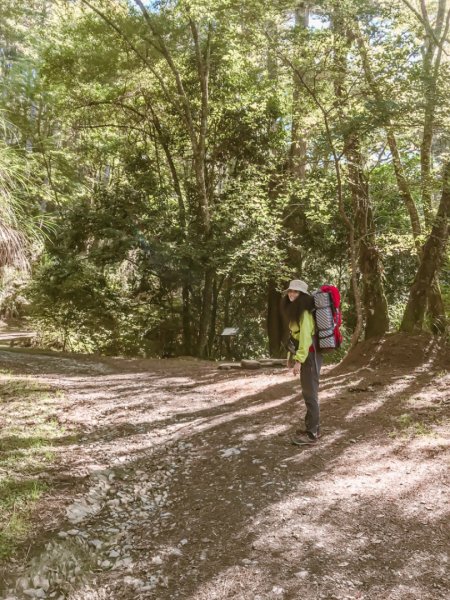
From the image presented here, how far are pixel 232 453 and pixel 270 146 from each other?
1420cm

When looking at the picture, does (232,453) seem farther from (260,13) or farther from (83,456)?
(260,13)

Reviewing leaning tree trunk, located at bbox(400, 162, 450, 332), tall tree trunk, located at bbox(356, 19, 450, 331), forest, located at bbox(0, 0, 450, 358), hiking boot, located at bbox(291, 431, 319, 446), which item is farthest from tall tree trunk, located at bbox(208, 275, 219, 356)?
hiking boot, located at bbox(291, 431, 319, 446)

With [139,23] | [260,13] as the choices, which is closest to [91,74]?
[139,23]

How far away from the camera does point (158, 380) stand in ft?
31.3

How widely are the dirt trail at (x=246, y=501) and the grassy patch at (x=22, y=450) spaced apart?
14 centimetres

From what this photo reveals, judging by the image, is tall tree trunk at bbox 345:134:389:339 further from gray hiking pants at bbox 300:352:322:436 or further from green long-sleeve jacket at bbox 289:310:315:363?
green long-sleeve jacket at bbox 289:310:315:363

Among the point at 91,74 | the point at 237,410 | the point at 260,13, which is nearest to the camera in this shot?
the point at 237,410

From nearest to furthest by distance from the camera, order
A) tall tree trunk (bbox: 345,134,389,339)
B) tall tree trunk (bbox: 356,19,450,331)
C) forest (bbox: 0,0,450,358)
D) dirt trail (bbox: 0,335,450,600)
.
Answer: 1. dirt trail (bbox: 0,335,450,600)
2. tall tree trunk (bbox: 356,19,450,331)
3. forest (bbox: 0,0,450,358)
4. tall tree trunk (bbox: 345,134,389,339)

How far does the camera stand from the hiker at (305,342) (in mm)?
5332

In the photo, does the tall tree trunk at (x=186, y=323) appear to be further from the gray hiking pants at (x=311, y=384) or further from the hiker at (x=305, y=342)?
the gray hiking pants at (x=311, y=384)

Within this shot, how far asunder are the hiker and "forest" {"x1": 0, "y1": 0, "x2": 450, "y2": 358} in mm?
4414

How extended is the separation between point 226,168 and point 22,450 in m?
15.1

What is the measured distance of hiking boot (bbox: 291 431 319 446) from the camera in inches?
213

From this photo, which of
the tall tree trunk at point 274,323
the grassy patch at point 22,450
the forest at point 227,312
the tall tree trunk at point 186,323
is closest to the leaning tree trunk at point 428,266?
the forest at point 227,312
